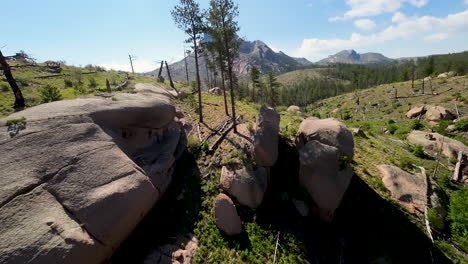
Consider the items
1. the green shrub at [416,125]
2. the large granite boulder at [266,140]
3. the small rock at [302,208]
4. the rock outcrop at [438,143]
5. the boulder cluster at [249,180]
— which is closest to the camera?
the boulder cluster at [249,180]

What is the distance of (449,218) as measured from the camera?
50.9 ft

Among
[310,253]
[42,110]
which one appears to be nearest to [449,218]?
[310,253]

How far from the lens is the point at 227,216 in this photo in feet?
43.9

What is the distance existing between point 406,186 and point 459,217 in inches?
139

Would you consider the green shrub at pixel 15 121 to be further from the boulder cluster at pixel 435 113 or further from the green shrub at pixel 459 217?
the boulder cluster at pixel 435 113

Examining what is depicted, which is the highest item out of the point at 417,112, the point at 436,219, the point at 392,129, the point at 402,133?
the point at 417,112

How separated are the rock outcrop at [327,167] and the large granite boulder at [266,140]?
2.40 m

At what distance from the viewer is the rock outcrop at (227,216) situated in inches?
517

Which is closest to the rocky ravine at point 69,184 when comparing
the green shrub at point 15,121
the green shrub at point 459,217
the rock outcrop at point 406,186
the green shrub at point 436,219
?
the green shrub at point 15,121

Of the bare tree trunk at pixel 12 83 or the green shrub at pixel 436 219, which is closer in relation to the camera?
the bare tree trunk at pixel 12 83

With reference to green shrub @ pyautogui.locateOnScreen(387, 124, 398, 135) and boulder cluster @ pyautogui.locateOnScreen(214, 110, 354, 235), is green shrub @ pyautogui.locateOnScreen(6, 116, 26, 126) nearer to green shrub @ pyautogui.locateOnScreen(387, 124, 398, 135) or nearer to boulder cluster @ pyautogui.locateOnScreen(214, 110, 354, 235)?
boulder cluster @ pyautogui.locateOnScreen(214, 110, 354, 235)

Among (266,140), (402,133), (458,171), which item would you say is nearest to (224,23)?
(266,140)

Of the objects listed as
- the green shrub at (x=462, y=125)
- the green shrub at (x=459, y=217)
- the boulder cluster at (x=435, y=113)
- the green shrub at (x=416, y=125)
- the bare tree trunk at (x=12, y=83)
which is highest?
the bare tree trunk at (x=12, y=83)

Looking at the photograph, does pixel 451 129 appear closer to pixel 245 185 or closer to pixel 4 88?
pixel 245 185
